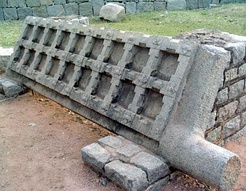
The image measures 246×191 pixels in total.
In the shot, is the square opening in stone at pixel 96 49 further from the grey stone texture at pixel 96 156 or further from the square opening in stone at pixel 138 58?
the grey stone texture at pixel 96 156

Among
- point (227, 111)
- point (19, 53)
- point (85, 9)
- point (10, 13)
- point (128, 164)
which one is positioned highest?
point (85, 9)

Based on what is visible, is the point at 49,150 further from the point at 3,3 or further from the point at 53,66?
the point at 3,3

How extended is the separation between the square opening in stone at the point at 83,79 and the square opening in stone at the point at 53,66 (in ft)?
2.34

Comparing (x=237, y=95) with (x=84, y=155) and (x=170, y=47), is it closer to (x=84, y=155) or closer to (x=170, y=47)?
(x=170, y=47)

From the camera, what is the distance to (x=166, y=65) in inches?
146

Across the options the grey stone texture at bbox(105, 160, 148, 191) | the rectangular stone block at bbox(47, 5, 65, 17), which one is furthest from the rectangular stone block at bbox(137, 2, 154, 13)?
the grey stone texture at bbox(105, 160, 148, 191)

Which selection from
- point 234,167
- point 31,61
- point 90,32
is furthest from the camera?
point 31,61

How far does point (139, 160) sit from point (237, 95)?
152 centimetres

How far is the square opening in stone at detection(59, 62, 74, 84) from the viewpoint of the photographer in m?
4.93

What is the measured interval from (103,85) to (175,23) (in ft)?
25.3

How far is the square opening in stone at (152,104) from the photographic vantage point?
364 centimetres

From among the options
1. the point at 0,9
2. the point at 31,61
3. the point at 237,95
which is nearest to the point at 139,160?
the point at 237,95

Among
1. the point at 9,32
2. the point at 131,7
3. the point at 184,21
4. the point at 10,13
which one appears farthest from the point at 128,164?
the point at 131,7

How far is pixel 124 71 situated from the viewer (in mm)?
3998
